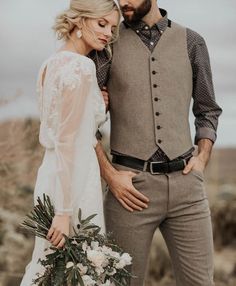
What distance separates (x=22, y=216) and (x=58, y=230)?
4.67 meters

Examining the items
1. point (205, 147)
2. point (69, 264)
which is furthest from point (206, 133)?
point (69, 264)

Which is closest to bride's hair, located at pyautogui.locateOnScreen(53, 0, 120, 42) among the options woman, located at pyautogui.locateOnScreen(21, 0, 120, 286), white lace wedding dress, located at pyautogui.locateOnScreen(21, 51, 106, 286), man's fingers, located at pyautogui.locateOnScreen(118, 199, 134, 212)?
woman, located at pyautogui.locateOnScreen(21, 0, 120, 286)

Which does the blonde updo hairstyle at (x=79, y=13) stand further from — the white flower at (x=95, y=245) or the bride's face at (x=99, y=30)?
the white flower at (x=95, y=245)

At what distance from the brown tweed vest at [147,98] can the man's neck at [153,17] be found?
0.10 metres

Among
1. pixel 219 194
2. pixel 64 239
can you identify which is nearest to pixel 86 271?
pixel 64 239

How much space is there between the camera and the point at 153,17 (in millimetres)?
3766

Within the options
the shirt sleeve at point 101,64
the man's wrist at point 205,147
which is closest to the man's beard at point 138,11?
the shirt sleeve at point 101,64

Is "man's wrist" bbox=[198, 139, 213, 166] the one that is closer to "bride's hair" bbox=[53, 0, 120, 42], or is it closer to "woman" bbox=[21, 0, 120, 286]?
"woman" bbox=[21, 0, 120, 286]

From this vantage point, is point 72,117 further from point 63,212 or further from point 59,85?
point 63,212

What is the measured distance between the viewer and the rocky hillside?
23.0ft

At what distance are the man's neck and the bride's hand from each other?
3.48ft

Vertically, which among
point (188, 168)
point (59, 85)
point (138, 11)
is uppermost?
point (138, 11)

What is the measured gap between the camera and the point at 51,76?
10.7ft

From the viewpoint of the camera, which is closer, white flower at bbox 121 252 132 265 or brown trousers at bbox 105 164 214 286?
white flower at bbox 121 252 132 265
